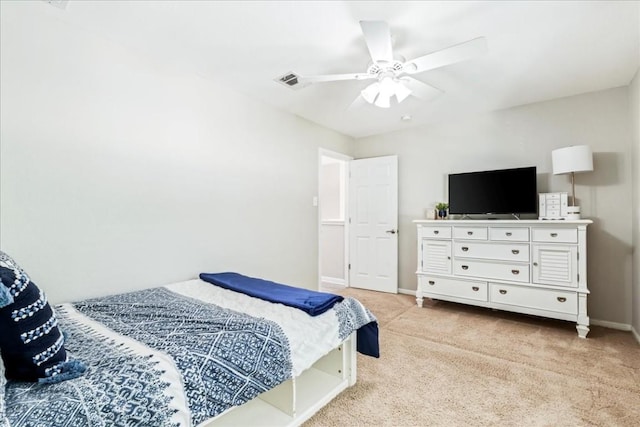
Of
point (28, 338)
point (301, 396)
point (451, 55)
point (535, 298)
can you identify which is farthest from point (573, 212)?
point (28, 338)

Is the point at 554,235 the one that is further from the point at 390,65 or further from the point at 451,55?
the point at 390,65

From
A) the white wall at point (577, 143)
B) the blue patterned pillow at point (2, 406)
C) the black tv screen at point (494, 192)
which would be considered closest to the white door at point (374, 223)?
the white wall at point (577, 143)

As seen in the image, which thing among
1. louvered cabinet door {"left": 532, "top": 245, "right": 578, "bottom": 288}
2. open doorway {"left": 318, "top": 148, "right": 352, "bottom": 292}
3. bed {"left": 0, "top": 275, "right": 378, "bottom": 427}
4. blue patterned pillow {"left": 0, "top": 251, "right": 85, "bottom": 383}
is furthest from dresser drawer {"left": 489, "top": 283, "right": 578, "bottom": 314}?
blue patterned pillow {"left": 0, "top": 251, "right": 85, "bottom": 383}

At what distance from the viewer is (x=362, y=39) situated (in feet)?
7.14

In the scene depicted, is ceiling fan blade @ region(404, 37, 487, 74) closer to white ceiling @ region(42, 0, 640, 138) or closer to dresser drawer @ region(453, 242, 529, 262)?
white ceiling @ region(42, 0, 640, 138)

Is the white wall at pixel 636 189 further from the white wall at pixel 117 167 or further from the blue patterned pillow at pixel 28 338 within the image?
the blue patterned pillow at pixel 28 338

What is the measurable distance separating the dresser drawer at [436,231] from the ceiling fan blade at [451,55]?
2032mm

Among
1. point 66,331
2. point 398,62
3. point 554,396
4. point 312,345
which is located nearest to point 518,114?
point 398,62

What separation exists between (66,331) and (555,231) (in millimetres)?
3755

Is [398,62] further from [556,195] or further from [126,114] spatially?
[556,195]

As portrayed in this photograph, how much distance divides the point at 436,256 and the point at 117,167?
128 inches

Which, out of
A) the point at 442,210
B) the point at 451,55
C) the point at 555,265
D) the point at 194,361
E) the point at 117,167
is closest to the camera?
the point at 194,361

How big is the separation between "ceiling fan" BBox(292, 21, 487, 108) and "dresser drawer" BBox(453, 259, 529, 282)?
1.89m

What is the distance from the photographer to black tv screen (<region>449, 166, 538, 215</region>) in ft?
10.8
